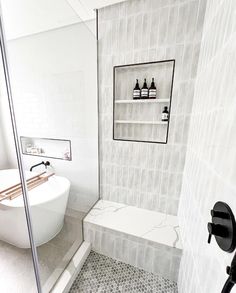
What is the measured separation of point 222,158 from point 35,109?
5.06 ft

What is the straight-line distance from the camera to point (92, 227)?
146 cm

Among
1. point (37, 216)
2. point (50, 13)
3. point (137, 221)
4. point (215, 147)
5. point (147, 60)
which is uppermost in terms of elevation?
point (50, 13)

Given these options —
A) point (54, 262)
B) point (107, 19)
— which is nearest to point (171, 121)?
point (107, 19)

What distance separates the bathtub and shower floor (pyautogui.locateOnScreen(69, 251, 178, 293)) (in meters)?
0.46

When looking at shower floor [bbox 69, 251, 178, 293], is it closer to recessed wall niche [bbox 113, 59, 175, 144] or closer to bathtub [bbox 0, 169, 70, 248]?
bathtub [bbox 0, 169, 70, 248]

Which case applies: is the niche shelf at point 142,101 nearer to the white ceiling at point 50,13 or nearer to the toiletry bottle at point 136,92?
the toiletry bottle at point 136,92

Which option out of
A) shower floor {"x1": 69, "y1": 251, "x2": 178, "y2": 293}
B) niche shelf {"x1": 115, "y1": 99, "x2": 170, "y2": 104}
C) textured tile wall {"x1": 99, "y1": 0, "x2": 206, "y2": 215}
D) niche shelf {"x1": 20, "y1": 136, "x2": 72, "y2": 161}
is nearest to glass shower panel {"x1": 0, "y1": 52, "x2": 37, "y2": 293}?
niche shelf {"x1": 20, "y1": 136, "x2": 72, "y2": 161}

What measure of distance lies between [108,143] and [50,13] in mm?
1296

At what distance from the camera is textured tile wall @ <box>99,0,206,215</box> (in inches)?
48.6

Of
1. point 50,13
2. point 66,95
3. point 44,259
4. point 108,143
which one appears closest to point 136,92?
point 108,143

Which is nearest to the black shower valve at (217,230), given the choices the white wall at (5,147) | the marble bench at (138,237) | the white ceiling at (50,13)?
the marble bench at (138,237)

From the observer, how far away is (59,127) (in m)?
1.56

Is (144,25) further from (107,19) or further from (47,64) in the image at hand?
(47,64)

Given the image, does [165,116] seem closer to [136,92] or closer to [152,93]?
[152,93]
